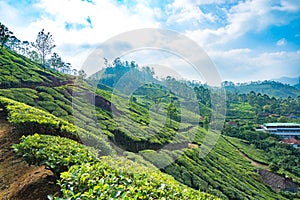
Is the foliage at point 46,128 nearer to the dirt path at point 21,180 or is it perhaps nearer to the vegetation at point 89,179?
the dirt path at point 21,180

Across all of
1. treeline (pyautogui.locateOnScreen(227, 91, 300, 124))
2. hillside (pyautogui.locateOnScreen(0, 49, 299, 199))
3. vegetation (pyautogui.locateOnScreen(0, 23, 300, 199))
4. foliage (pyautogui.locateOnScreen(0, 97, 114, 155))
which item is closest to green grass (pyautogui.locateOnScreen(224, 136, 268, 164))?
vegetation (pyautogui.locateOnScreen(0, 23, 300, 199))

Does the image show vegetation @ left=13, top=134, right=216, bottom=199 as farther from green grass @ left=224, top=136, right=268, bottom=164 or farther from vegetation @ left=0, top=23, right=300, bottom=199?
green grass @ left=224, top=136, right=268, bottom=164

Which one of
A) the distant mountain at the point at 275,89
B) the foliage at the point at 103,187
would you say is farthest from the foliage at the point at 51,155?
the distant mountain at the point at 275,89

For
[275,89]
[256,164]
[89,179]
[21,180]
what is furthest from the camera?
[275,89]

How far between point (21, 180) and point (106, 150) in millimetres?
3250

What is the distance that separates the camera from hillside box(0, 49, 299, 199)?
335 cm

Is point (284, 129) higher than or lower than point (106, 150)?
lower

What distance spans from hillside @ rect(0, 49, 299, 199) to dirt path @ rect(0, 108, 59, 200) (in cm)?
27

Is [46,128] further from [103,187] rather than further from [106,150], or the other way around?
[103,187]

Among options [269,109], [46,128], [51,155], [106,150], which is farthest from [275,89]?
[51,155]

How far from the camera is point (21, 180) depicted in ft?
15.5

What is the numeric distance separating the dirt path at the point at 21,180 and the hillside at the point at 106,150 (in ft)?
0.89

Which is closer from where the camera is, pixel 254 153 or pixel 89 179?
pixel 89 179

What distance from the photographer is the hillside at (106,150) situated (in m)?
3.35
